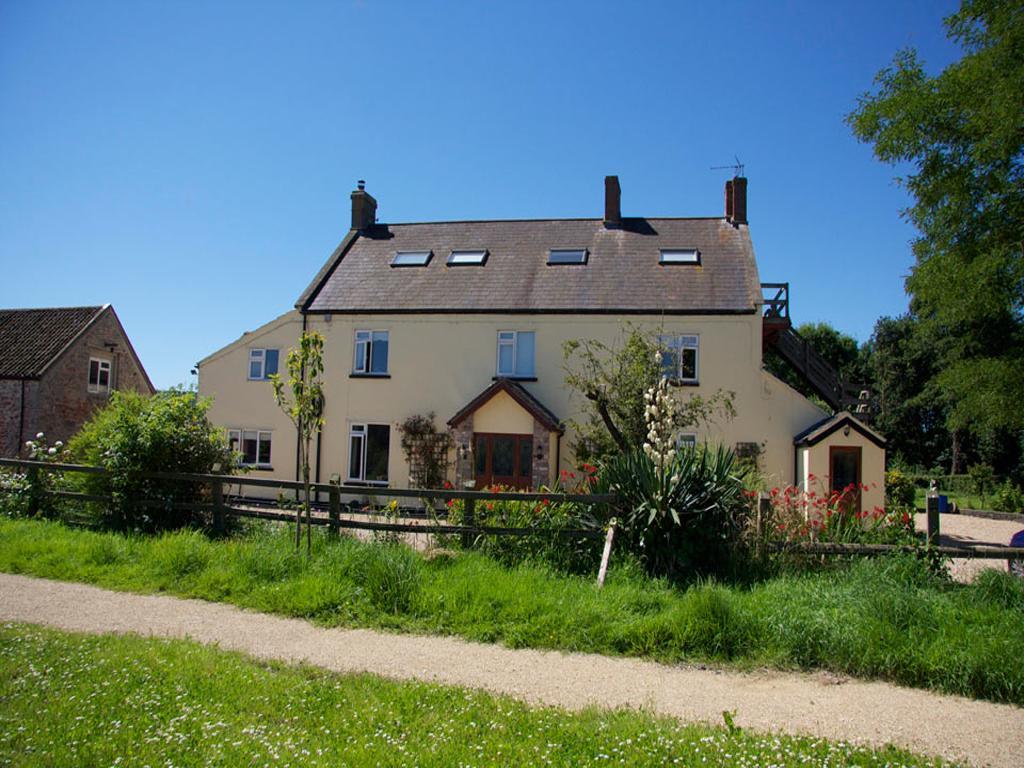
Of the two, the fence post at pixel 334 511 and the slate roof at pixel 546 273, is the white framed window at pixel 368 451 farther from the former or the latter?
the fence post at pixel 334 511

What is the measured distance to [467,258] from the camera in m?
23.1

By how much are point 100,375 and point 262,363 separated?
1310 cm

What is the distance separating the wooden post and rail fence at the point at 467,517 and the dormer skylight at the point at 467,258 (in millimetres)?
12873

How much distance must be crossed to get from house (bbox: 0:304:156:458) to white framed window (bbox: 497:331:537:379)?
18.9m

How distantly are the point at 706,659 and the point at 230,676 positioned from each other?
13.9ft

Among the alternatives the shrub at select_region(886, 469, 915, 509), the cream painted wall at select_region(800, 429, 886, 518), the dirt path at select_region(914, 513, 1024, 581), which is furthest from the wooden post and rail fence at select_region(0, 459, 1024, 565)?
the shrub at select_region(886, 469, 915, 509)

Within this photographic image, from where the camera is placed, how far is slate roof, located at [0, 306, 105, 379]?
26656mm

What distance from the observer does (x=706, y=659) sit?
20.7 feet

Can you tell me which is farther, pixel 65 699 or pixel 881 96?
pixel 881 96

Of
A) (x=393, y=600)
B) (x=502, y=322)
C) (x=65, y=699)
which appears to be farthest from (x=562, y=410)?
(x=65, y=699)

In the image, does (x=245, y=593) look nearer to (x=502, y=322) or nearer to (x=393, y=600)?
(x=393, y=600)

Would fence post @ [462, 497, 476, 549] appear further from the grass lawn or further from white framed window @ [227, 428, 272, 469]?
white framed window @ [227, 428, 272, 469]

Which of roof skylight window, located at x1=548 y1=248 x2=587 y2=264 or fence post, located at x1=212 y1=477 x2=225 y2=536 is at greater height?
roof skylight window, located at x1=548 y1=248 x2=587 y2=264

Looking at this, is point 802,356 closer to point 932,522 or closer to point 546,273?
point 546,273
